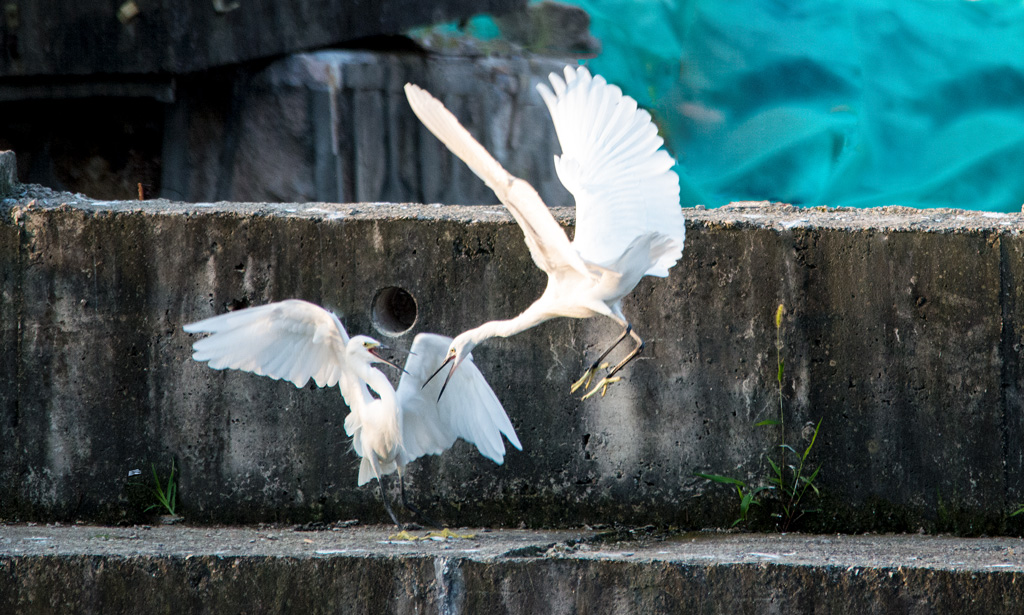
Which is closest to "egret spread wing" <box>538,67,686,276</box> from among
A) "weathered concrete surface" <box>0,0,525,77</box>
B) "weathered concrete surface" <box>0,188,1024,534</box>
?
"weathered concrete surface" <box>0,188,1024,534</box>

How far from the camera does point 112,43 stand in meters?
6.06

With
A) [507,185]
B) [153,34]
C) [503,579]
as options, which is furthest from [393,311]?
[153,34]

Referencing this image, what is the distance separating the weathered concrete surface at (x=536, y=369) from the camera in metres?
3.95

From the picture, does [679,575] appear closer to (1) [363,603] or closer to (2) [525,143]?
(1) [363,603]

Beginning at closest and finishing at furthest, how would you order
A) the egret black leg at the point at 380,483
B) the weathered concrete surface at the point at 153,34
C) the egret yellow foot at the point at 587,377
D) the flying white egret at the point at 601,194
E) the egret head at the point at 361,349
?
the flying white egret at the point at 601,194 → the egret head at the point at 361,349 → the egret yellow foot at the point at 587,377 → the egret black leg at the point at 380,483 → the weathered concrete surface at the point at 153,34

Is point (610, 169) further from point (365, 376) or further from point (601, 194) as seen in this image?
point (365, 376)

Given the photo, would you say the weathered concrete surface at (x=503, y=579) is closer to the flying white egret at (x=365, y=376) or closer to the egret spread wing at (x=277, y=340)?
the flying white egret at (x=365, y=376)

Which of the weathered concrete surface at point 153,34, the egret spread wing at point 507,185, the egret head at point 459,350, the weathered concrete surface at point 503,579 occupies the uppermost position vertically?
the weathered concrete surface at point 153,34

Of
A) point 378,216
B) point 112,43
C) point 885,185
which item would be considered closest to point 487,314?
point 378,216

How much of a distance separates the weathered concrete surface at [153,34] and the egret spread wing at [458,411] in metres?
3.48

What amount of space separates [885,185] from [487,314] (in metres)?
5.20

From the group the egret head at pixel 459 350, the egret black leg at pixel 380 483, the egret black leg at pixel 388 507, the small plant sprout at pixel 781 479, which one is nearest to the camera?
the egret head at pixel 459 350

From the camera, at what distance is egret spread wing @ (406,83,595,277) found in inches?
116

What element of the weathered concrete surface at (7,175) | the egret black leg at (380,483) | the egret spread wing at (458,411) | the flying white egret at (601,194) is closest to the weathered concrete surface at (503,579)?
the egret black leg at (380,483)
